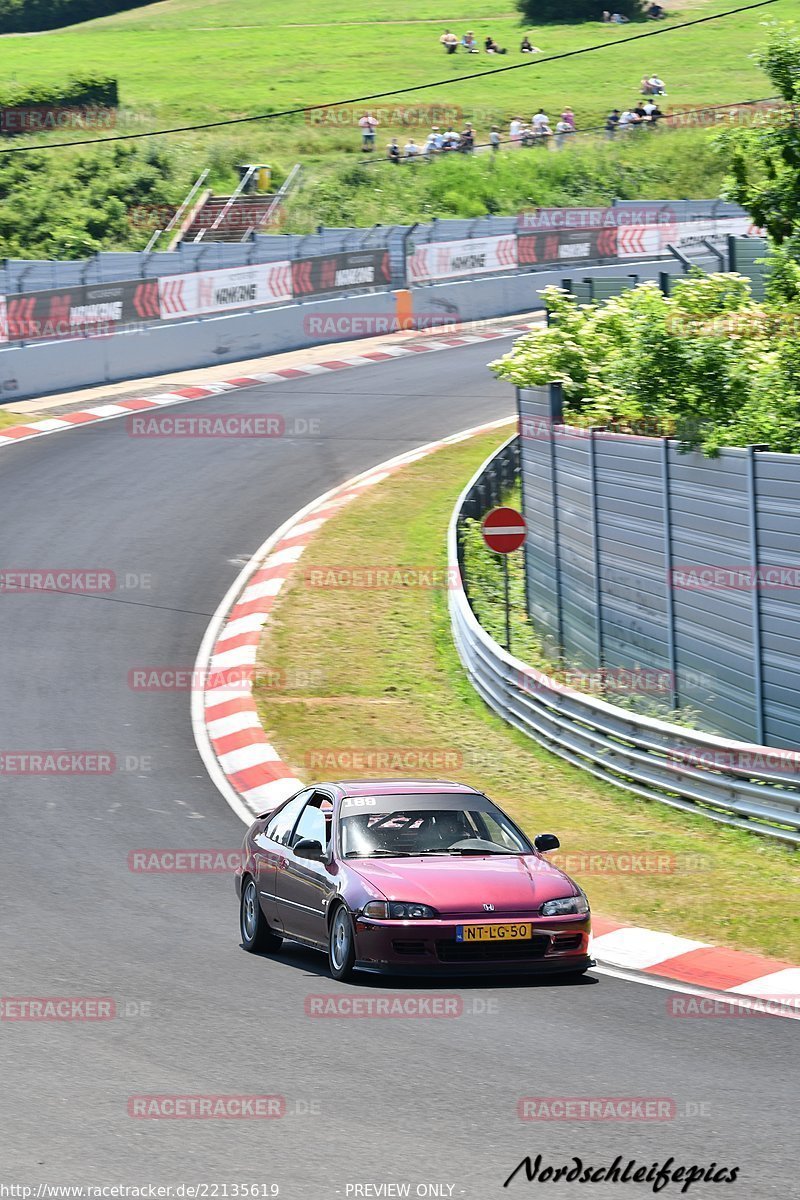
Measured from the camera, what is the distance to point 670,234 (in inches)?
1987

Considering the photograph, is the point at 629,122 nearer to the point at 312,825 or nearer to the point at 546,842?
the point at 312,825

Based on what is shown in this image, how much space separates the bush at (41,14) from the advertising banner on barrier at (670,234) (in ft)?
277

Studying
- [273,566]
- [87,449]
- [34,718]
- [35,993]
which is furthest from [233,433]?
[35,993]

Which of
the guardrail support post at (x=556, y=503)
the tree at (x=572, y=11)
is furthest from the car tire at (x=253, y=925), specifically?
the tree at (x=572, y=11)

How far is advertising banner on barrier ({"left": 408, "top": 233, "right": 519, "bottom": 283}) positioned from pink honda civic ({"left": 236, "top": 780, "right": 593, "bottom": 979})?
111 ft

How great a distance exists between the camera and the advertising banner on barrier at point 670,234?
49219 millimetres

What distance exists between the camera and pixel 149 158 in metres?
68.1

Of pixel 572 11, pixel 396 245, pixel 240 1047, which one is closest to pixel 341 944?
pixel 240 1047

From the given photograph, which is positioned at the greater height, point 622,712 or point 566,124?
point 566,124

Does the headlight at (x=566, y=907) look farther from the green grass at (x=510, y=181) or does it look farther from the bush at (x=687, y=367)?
the green grass at (x=510, y=181)

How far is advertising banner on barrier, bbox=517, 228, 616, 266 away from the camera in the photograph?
1859 inches

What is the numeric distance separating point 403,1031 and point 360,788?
8.55ft

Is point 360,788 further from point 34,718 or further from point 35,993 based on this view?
point 34,718

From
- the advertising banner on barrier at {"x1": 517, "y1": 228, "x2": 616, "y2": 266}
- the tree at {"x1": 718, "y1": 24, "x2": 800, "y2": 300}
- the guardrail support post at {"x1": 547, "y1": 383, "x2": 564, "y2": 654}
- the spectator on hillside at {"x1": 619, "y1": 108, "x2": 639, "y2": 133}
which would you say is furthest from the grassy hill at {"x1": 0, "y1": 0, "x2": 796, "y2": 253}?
the tree at {"x1": 718, "y1": 24, "x2": 800, "y2": 300}
